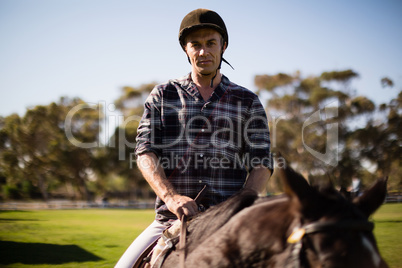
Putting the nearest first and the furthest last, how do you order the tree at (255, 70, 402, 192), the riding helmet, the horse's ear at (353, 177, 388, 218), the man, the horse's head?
1. the horse's head
2. the horse's ear at (353, 177, 388, 218)
3. the man
4. the riding helmet
5. the tree at (255, 70, 402, 192)

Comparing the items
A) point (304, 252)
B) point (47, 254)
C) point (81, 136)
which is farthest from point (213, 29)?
point (81, 136)

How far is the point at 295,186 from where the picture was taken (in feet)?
4.11

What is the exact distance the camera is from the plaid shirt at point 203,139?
7.94ft

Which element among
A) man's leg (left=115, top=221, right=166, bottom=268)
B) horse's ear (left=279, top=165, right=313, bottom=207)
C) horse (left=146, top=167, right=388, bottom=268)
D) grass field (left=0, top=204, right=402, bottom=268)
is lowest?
grass field (left=0, top=204, right=402, bottom=268)

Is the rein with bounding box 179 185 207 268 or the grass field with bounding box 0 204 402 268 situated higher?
the rein with bounding box 179 185 207 268

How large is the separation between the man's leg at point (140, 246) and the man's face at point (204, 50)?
1317 mm

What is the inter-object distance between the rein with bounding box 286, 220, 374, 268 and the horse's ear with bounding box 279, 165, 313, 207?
0.33 feet

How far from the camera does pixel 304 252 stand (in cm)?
118

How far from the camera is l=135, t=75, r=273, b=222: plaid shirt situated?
2.42m

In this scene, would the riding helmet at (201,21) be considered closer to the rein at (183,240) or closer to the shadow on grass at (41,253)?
the rein at (183,240)

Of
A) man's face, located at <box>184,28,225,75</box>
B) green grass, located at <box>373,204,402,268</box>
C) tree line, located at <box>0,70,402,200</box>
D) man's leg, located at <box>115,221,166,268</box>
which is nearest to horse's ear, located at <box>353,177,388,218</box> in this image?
man's leg, located at <box>115,221,166,268</box>

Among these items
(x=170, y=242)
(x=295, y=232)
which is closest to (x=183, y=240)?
(x=170, y=242)

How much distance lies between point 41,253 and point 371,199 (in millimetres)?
9118

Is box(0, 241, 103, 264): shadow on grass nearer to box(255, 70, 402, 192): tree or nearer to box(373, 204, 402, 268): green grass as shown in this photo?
box(373, 204, 402, 268): green grass
